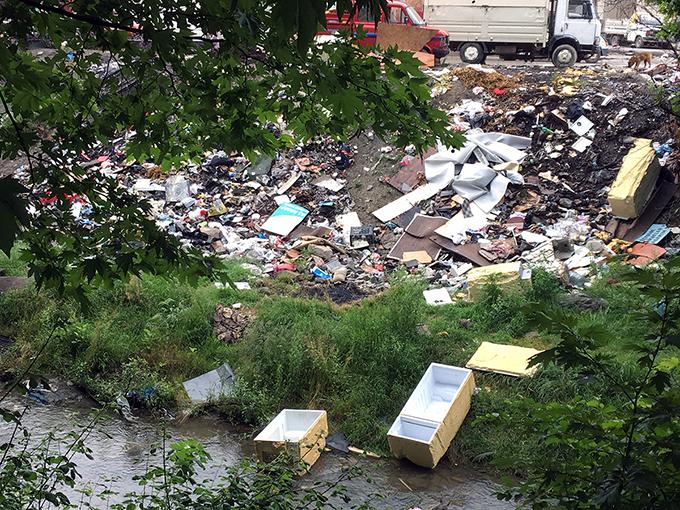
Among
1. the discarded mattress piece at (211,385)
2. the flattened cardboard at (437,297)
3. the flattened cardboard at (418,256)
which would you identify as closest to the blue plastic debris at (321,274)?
the flattened cardboard at (418,256)

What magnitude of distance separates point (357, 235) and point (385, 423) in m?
3.79

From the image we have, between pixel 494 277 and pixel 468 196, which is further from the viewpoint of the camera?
pixel 468 196

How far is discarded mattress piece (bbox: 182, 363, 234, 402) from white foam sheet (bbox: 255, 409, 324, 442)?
3.10ft

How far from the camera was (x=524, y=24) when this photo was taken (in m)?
15.9

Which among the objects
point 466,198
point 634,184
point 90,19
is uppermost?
point 90,19

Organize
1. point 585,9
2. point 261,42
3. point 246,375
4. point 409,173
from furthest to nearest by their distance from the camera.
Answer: point 585,9, point 409,173, point 246,375, point 261,42

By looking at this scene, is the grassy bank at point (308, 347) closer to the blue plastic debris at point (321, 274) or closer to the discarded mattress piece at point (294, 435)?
the discarded mattress piece at point (294, 435)

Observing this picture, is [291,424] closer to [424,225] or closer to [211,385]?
[211,385]

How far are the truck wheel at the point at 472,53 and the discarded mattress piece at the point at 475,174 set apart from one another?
4818mm

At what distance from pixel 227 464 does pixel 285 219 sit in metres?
4.70

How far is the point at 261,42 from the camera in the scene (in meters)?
2.78

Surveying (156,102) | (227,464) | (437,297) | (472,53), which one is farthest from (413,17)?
(156,102)

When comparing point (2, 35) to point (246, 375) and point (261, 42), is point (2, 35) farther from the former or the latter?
point (246, 375)

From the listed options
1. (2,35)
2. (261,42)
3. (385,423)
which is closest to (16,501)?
(2,35)
